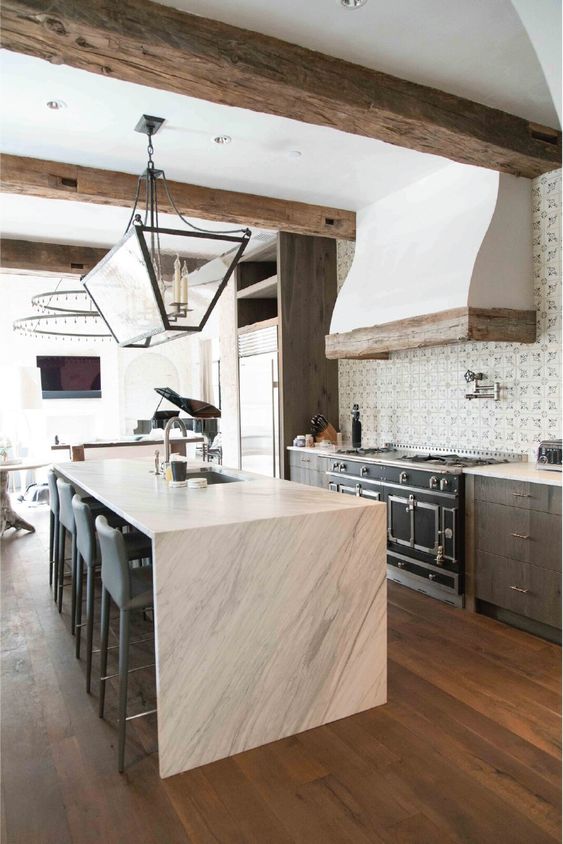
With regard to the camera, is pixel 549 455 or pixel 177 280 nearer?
pixel 177 280

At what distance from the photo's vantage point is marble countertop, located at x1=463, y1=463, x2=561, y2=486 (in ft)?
10.6

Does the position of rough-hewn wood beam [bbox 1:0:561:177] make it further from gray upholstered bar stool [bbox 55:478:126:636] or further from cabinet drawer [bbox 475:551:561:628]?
cabinet drawer [bbox 475:551:561:628]

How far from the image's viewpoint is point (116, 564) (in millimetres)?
2387

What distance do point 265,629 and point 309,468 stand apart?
3.01 meters

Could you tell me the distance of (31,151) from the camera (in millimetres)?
3928

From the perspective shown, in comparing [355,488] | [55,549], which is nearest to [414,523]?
[355,488]

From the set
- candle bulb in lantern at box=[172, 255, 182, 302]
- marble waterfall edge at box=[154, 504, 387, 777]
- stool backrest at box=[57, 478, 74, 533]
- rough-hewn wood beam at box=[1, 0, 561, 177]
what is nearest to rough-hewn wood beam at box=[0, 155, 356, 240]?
candle bulb in lantern at box=[172, 255, 182, 302]

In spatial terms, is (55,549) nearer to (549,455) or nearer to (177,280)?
(177,280)

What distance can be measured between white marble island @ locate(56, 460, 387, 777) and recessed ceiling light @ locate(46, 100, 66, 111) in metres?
2.22

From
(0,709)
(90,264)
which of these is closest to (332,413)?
(90,264)

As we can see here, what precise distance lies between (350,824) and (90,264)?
220 inches

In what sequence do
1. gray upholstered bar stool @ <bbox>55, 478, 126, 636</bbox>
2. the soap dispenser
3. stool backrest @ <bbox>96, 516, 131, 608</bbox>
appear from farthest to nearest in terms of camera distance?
the soap dispenser
gray upholstered bar stool @ <bbox>55, 478, 126, 636</bbox>
stool backrest @ <bbox>96, 516, 131, 608</bbox>

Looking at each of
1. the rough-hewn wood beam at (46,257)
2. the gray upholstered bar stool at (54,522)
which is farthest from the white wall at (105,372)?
the gray upholstered bar stool at (54,522)

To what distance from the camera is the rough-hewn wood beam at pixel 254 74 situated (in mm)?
2285
